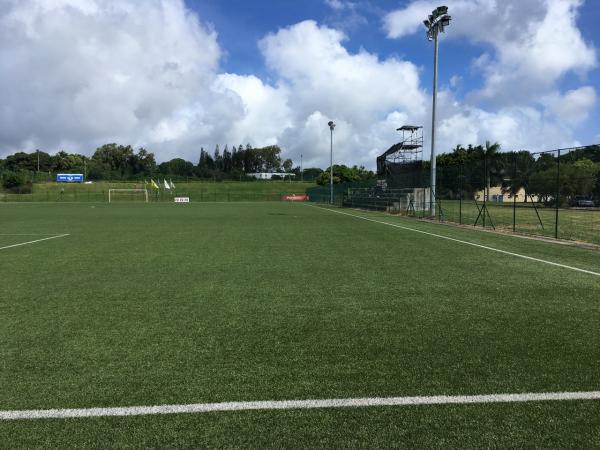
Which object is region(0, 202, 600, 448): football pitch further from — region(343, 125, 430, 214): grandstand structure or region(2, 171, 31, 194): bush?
region(2, 171, 31, 194): bush

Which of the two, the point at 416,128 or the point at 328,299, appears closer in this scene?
the point at 328,299

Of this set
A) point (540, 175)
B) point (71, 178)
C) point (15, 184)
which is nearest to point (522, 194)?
point (540, 175)

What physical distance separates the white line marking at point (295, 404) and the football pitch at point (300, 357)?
0.01 meters

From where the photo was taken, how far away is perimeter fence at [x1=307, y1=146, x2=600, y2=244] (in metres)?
16.2

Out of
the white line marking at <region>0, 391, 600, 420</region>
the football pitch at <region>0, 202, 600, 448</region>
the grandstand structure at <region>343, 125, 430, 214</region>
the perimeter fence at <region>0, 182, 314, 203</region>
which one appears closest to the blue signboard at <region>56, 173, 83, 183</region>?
the perimeter fence at <region>0, 182, 314, 203</region>

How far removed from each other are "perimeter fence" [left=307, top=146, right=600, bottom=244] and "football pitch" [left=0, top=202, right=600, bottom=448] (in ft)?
30.0

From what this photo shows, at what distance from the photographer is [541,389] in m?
3.42

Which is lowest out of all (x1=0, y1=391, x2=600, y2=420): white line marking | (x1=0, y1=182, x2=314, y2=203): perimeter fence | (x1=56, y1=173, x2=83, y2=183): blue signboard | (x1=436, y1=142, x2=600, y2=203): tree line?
(x1=0, y1=391, x2=600, y2=420): white line marking

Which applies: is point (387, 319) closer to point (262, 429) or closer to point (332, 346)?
point (332, 346)

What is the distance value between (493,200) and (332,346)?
928 inches

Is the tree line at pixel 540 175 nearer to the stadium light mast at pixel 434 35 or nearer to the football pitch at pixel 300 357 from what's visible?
the stadium light mast at pixel 434 35

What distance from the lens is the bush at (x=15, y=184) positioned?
7944 centimetres

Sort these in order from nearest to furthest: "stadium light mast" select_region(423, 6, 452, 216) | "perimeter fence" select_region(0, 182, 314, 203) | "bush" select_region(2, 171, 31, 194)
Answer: "stadium light mast" select_region(423, 6, 452, 216) → "perimeter fence" select_region(0, 182, 314, 203) → "bush" select_region(2, 171, 31, 194)

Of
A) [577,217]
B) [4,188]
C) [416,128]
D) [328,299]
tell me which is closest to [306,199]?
[416,128]
